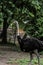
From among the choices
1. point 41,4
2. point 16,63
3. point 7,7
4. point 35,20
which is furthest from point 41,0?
point 16,63

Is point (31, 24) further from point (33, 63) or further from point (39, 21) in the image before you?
point (33, 63)

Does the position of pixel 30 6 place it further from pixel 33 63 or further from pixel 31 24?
pixel 33 63

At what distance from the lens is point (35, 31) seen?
14688 millimetres

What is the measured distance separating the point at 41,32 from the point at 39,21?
24.8 inches

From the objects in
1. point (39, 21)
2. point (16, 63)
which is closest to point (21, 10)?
point (39, 21)

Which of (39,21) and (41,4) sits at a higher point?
(41,4)

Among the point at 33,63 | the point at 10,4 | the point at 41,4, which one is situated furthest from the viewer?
the point at 41,4

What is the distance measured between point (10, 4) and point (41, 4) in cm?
193

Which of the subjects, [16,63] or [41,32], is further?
[41,32]

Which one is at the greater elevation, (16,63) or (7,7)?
(7,7)

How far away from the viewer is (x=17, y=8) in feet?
47.0

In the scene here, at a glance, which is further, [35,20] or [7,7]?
[35,20]

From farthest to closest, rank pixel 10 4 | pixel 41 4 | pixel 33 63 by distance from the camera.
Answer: pixel 41 4
pixel 10 4
pixel 33 63

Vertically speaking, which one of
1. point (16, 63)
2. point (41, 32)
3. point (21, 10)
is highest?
point (21, 10)
